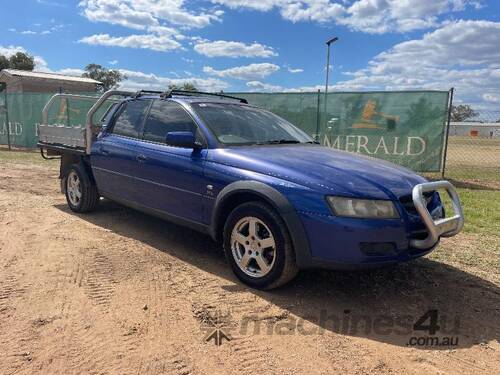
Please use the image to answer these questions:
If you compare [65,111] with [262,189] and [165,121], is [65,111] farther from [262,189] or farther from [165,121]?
[262,189]

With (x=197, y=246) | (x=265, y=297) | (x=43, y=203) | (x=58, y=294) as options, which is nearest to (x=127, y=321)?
(x=58, y=294)

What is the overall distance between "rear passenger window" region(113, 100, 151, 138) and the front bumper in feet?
8.90

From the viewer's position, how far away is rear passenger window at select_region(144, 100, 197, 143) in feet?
15.2

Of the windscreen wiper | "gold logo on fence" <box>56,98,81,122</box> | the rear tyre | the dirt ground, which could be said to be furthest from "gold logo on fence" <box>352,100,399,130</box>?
"gold logo on fence" <box>56,98,81,122</box>

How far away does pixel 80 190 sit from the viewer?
6270mm

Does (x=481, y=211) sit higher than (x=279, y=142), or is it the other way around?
(x=279, y=142)

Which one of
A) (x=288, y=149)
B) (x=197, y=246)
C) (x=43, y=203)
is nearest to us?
(x=288, y=149)

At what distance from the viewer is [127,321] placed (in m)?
3.21

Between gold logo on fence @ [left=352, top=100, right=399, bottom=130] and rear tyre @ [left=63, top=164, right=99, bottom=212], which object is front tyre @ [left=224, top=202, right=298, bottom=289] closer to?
rear tyre @ [left=63, top=164, right=99, bottom=212]

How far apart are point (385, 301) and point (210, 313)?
1.47 metres

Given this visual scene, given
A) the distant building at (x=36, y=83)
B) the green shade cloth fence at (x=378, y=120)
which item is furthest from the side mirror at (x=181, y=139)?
the distant building at (x=36, y=83)

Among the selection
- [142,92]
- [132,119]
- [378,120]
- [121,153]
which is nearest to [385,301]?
[121,153]

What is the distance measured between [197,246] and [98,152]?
1.92 m

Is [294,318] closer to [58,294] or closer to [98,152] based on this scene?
[58,294]
